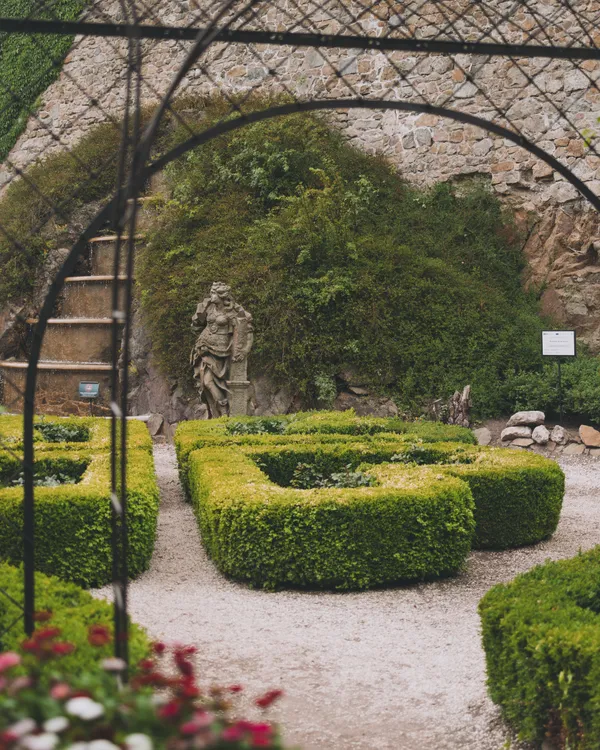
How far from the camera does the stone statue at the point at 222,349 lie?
1102 centimetres

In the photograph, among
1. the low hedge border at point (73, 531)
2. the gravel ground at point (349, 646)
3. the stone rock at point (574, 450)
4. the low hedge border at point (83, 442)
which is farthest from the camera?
the stone rock at point (574, 450)

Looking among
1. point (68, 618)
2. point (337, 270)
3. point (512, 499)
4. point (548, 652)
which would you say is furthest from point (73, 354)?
point (548, 652)

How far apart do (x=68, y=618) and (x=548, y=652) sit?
1.71 meters

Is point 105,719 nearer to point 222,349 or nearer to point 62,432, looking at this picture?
point 62,432

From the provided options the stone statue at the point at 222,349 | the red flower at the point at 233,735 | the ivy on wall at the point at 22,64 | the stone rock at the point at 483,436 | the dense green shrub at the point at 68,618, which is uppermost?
the ivy on wall at the point at 22,64

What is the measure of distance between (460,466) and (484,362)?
636 centimetres

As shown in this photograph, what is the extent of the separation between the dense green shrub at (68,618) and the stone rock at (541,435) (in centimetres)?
893

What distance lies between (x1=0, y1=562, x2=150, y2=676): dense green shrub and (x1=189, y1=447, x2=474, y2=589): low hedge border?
7.05 feet

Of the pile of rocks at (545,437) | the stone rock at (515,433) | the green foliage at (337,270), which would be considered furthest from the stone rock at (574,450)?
the green foliage at (337,270)

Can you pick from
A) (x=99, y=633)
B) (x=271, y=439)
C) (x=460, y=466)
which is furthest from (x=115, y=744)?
(x=271, y=439)

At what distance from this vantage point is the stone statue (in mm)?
11023

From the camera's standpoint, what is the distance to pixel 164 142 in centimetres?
1772

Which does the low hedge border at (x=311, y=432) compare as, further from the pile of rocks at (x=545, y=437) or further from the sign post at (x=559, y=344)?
the sign post at (x=559, y=344)

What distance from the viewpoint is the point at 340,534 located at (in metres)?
5.95
